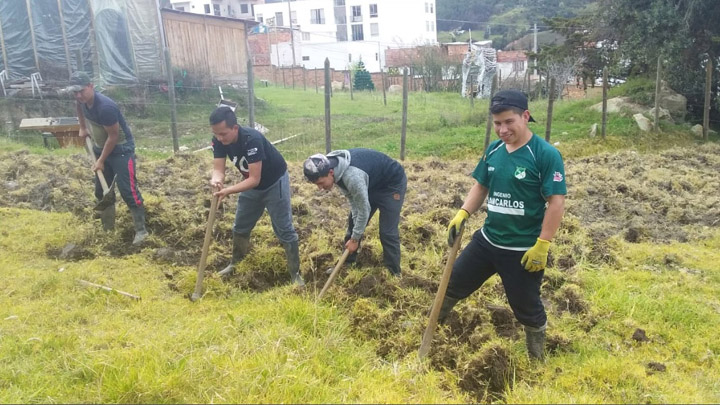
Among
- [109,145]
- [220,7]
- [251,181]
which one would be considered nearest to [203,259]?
[251,181]

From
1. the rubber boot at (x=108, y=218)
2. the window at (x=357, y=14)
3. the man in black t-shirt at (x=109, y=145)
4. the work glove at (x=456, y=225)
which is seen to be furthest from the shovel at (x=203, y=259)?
the window at (x=357, y=14)

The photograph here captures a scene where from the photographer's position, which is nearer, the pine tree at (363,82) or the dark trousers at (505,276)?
the dark trousers at (505,276)

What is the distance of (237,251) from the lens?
4973 millimetres

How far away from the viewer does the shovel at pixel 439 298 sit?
3.31 meters

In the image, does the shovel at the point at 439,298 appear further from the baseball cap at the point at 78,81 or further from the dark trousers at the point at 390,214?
the baseball cap at the point at 78,81

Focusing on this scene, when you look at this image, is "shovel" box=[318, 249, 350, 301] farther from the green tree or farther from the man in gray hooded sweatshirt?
the green tree

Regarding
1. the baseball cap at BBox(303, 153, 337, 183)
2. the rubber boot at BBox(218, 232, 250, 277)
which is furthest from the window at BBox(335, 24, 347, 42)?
the baseball cap at BBox(303, 153, 337, 183)

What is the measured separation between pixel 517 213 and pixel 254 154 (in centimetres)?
217

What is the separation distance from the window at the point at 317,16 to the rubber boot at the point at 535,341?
51090 mm

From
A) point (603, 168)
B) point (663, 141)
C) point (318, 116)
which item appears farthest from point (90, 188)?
point (663, 141)

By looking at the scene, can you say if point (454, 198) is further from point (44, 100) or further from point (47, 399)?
point (44, 100)

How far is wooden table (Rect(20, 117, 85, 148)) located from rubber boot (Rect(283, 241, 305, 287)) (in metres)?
7.40

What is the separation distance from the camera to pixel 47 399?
265cm

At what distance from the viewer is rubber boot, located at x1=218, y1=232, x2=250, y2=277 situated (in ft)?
16.0
